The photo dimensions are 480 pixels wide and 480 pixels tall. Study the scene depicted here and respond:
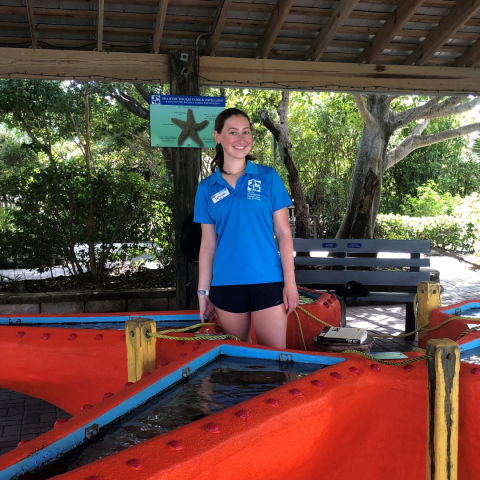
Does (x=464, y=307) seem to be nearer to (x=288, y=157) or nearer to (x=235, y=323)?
(x=235, y=323)

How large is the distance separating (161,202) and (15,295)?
7.34 feet

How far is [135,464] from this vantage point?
1.45 m

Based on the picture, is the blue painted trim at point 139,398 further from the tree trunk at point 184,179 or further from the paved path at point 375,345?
the tree trunk at point 184,179

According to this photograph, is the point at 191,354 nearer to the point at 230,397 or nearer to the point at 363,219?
the point at 230,397

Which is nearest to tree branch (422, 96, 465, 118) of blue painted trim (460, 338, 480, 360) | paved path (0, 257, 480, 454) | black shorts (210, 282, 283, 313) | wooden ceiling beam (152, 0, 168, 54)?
paved path (0, 257, 480, 454)

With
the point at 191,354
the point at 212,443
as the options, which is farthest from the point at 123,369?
the point at 212,443

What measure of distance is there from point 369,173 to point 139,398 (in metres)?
8.53

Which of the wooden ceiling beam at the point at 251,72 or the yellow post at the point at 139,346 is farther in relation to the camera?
the wooden ceiling beam at the point at 251,72

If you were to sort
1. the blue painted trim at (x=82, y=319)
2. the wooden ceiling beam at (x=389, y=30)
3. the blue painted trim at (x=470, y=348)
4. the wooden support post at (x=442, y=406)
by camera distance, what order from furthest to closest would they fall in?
the wooden ceiling beam at (x=389, y=30)
the blue painted trim at (x=82, y=319)
the blue painted trim at (x=470, y=348)
the wooden support post at (x=442, y=406)

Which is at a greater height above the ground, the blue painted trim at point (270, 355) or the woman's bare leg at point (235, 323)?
the woman's bare leg at point (235, 323)

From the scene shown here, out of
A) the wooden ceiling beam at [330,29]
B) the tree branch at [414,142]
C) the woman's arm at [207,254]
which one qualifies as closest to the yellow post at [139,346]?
the woman's arm at [207,254]

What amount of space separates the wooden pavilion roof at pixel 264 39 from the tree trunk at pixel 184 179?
17cm

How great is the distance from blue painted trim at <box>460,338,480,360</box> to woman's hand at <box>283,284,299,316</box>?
87cm

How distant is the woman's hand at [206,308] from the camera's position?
9.92 ft
